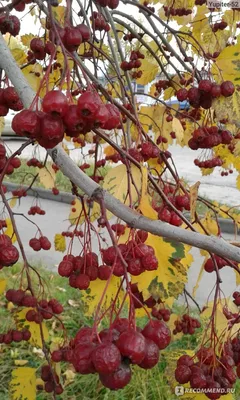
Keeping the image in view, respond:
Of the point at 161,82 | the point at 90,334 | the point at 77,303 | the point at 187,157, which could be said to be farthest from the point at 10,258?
the point at 187,157

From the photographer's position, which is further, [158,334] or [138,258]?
[138,258]

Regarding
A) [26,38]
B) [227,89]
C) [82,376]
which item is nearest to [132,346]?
[227,89]

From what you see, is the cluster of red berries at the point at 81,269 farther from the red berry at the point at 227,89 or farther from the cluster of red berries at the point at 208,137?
the cluster of red berries at the point at 208,137

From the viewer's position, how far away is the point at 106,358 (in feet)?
1.68

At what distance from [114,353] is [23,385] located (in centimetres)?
108

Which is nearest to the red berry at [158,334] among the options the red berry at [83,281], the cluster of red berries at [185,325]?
the red berry at [83,281]

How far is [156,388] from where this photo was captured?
1.98 m

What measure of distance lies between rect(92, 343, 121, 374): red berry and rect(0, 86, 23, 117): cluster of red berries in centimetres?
45

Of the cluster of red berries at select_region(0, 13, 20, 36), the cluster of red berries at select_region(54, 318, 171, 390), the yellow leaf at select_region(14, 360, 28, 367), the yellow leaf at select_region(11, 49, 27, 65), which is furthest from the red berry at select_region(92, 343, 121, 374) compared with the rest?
the yellow leaf at select_region(14, 360, 28, 367)

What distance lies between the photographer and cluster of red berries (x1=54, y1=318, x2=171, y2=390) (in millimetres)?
516

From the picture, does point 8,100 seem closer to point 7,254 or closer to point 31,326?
point 7,254

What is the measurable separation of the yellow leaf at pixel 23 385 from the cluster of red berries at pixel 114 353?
3.26ft

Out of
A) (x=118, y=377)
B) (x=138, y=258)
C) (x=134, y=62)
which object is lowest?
(x=118, y=377)

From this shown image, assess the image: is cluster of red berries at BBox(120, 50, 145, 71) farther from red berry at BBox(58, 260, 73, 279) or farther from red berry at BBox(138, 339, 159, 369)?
red berry at BBox(138, 339, 159, 369)
